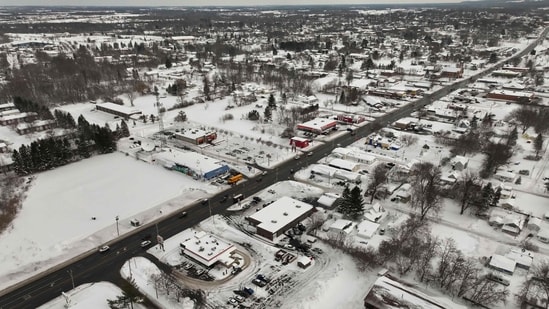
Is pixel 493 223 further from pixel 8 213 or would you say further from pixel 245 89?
pixel 245 89

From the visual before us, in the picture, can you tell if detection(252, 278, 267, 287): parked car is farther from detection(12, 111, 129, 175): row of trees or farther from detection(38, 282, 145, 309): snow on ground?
detection(12, 111, 129, 175): row of trees

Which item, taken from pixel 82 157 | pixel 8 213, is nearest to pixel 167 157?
pixel 82 157

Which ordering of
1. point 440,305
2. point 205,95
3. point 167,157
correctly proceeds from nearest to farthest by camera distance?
point 440,305 → point 167,157 → point 205,95

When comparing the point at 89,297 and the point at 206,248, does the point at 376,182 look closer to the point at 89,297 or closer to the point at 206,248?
the point at 206,248

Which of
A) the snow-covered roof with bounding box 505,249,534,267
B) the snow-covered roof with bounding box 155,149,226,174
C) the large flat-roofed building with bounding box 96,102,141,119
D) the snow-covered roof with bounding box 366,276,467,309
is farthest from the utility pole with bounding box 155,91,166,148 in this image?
the snow-covered roof with bounding box 505,249,534,267

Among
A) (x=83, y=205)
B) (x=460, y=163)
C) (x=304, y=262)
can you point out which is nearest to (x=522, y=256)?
(x=304, y=262)

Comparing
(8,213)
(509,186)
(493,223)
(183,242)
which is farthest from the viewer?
(509,186)
